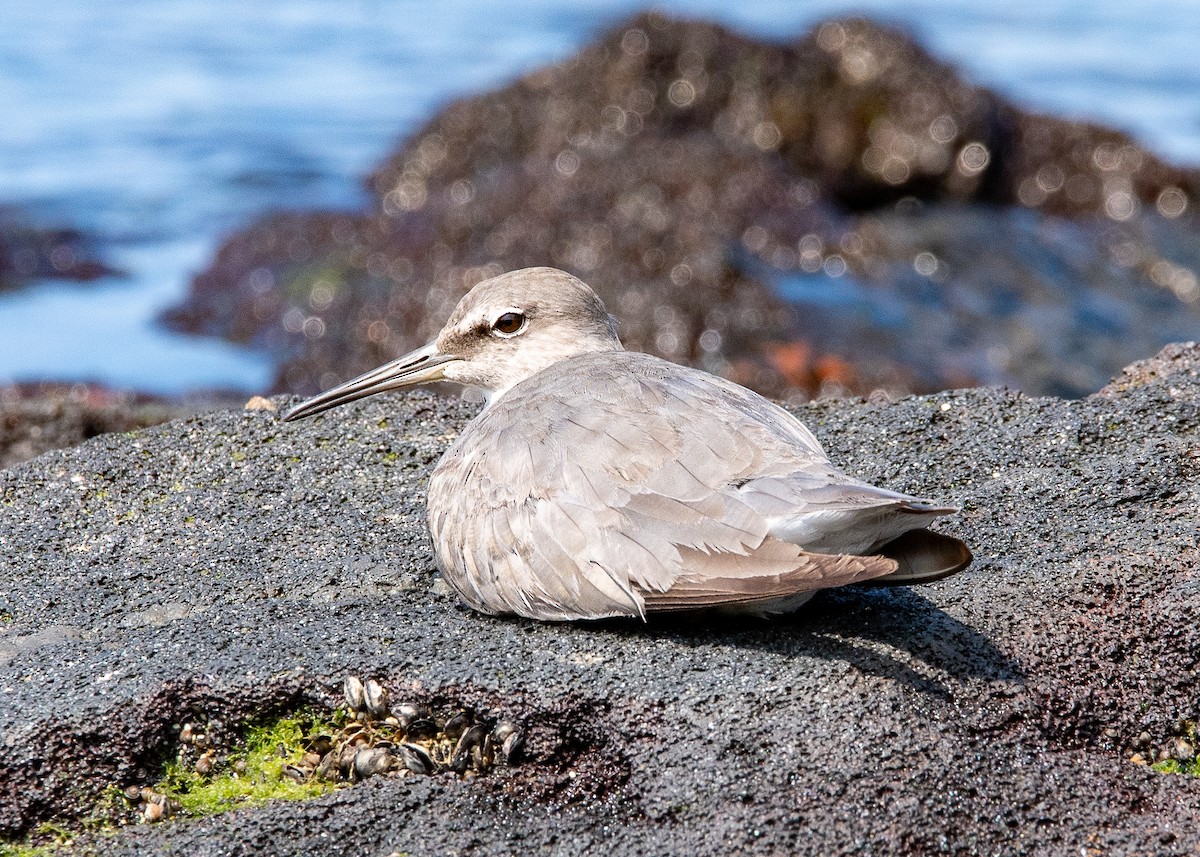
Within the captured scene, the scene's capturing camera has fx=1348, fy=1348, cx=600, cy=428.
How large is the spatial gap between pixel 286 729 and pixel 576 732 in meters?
0.88

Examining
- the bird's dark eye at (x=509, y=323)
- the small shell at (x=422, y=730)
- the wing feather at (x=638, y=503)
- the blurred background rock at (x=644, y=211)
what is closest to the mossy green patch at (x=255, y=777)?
the small shell at (x=422, y=730)

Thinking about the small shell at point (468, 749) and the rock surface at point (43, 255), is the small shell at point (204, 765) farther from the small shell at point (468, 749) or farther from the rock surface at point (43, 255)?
the rock surface at point (43, 255)

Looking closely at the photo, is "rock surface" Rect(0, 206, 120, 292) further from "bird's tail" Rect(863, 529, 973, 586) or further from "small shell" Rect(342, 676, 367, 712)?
"bird's tail" Rect(863, 529, 973, 586)

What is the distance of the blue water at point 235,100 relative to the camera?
12750mm

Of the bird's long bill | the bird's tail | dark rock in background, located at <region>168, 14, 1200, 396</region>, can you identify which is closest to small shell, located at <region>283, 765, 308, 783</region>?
the bird's tail

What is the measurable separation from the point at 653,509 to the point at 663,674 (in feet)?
1.60

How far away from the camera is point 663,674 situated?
3.89 metres

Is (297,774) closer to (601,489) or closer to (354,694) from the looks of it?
(354,694)

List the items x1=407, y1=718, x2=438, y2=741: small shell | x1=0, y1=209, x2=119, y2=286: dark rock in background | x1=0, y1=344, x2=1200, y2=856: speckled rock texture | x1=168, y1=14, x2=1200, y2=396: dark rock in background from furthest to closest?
1. x1=0, y1=209, x2=119, y2=286: dark rock in background
2. x1=168, y1=14, x2=1200, y2=396: dark rock in background
3. x1=407, y1=718, x2=438, y2=741: small shell
4. x1=0, y1=344, x2=1200, y2=856: speckled rock texture

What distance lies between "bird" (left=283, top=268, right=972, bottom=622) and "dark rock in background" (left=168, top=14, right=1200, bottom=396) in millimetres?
5529

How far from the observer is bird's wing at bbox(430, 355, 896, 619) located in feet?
12.7

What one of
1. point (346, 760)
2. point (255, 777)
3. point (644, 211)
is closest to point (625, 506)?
point (346, 760)

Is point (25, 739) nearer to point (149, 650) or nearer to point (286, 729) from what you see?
point (149, 650)

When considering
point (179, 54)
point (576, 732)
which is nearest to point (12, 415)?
point (576, 732)
